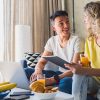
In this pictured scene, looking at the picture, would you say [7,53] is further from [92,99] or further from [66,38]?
[92,99]

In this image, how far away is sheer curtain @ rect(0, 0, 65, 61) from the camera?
3049mm

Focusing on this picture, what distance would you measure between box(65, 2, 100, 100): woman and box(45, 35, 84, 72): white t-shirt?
50 centimetres

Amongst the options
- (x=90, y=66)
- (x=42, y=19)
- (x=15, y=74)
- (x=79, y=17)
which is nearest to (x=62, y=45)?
(x=79, y=17)

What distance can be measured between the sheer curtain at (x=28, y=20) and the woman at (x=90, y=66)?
1371 mm

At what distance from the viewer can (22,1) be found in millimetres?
3131

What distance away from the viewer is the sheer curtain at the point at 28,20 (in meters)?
3.05

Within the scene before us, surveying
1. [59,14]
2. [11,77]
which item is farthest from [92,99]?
[59,14]

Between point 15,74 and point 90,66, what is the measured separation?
52 cm

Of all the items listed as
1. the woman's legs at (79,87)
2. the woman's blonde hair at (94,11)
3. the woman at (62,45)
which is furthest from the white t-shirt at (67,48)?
the woman's legs at (79,87)

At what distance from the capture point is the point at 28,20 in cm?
318

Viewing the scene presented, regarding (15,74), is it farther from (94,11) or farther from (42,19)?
(42,19)

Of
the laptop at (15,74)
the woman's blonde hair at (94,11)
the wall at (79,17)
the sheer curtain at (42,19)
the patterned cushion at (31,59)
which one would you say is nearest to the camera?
the laptop at (15,74)

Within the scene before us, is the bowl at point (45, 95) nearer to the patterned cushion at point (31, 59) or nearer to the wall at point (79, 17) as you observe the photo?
the patterned cushion at point (31, 59)

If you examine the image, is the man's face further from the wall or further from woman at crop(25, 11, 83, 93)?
the wall
